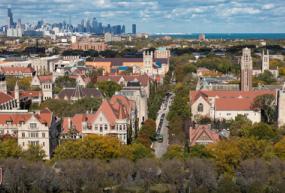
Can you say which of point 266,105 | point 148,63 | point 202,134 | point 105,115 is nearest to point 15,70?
point 148,63

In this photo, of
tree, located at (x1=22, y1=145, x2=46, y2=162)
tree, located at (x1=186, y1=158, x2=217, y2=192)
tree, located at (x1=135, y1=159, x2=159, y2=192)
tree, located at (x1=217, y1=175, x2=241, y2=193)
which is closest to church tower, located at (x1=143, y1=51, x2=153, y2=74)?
tree, located at (x1=22, y1=145, x2=46, y2=162)

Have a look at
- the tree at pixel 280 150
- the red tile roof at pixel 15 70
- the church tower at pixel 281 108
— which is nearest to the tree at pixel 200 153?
the tree at pixel 280 150

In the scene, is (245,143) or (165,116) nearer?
(245,143)

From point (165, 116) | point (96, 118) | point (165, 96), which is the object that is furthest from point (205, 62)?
point (96, 118)

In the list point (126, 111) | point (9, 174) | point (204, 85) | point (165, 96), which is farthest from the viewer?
point (165, 96)

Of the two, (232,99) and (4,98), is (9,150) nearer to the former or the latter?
(4,98)

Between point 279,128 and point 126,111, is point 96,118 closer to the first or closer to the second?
point 126,111
